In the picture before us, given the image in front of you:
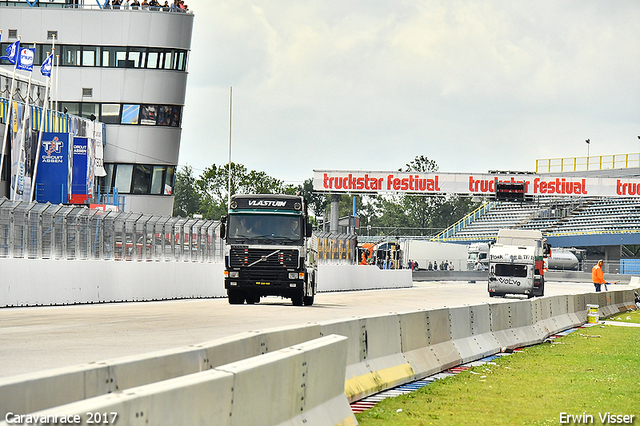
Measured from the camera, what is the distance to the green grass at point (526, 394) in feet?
29.8

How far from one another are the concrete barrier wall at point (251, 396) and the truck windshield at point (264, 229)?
59.7 feet

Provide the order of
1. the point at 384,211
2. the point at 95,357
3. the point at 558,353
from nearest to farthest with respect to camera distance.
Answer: the point at 95,357, the point at 558,353, the point at 384,211

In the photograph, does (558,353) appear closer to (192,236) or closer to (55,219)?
(55,219)

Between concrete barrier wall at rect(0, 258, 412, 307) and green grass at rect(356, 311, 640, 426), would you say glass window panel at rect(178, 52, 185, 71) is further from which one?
green grass at rect(356, 311, 640, 426)

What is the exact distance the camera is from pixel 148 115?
198ft

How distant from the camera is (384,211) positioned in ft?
565

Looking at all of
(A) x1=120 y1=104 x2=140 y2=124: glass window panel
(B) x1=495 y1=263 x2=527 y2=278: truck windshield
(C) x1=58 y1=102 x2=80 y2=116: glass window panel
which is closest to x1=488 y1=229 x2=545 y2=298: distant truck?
(B) x1=495 y1=263 x2=527 y2=278: truck windshield

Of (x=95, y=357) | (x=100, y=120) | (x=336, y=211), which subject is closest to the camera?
(x=95, y=357)

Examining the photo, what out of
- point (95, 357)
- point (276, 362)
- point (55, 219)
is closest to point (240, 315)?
point (55, 219)

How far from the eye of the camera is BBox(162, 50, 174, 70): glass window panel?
59.7m

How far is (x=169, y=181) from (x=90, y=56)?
9433 millimetres

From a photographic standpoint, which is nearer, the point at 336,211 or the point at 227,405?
the point at 227,405

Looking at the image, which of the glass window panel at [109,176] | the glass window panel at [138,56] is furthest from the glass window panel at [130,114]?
the glass window panel at [109,176]

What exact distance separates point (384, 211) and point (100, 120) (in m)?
Answer: 116
